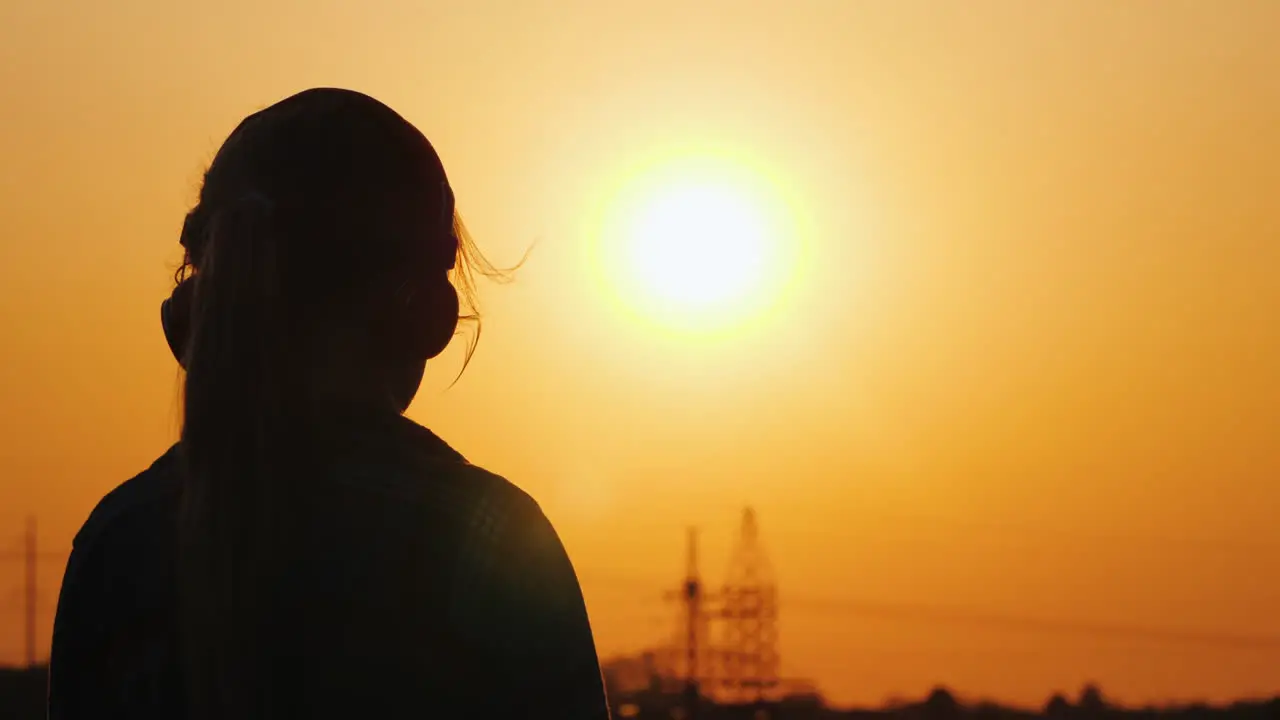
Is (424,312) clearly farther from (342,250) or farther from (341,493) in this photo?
(341,493)

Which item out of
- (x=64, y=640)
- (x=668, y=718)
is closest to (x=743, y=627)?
(x=668, y=718)

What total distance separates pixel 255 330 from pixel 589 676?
Answer: 2.03 ft

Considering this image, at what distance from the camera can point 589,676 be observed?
2.41 meters

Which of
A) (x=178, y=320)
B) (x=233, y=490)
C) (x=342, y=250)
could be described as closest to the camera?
(x=233, y=490)

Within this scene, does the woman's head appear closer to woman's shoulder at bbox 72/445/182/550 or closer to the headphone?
the headphone

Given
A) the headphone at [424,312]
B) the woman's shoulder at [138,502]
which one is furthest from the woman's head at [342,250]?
the woman's shoulder at [138,502]

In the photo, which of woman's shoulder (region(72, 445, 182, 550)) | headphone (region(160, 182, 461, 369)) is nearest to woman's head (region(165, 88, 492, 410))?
headphone (region(160, 182, 461, 369))

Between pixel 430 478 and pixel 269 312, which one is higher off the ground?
pixel 269 312

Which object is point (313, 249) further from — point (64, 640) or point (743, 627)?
point (743, 627)

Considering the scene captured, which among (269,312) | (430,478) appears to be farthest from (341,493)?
(269,312)

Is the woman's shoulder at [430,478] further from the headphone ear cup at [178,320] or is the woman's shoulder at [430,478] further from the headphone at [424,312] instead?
the headphone ear cup at [178,320]

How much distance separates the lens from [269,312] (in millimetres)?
2447

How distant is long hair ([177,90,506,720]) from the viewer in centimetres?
238

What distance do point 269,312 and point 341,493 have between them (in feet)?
0.83
